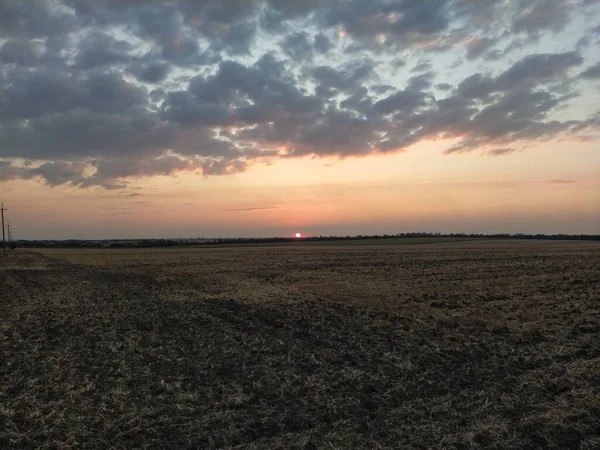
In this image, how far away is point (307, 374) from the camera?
908 centimetres

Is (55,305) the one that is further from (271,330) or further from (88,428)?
(88,428)

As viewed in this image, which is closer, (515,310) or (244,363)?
(244,363)

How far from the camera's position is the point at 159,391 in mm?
8203

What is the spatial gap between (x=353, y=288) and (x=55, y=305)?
14123mm

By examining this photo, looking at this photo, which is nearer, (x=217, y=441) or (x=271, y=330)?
(x=217, y=441)

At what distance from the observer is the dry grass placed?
639 centimetres

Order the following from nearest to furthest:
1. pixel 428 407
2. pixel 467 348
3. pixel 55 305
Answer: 1. pixel 428 407
2. pixel 467 348
3. pixel 55 305

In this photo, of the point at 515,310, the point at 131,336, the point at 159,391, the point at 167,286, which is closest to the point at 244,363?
the point at 159,391

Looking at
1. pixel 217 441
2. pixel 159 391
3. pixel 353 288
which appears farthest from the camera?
pixel 353 288

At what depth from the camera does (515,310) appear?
52.5 ft

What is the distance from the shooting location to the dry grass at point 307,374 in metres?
6.39

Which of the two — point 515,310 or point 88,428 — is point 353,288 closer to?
point 515,310

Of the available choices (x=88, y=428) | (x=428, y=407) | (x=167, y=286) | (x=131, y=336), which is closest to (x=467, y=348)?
(x=428, y=407)

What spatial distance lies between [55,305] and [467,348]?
17283 mm
